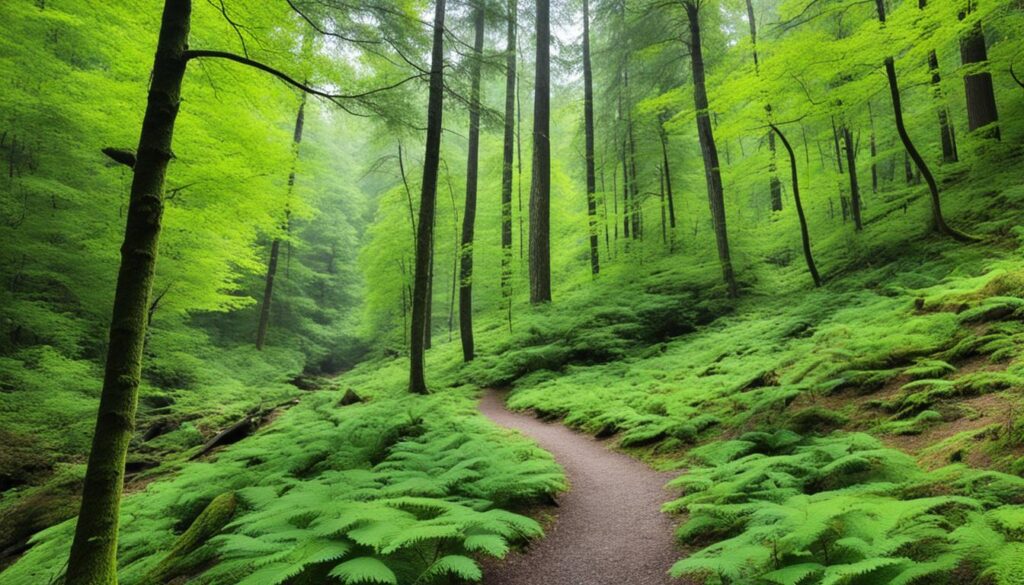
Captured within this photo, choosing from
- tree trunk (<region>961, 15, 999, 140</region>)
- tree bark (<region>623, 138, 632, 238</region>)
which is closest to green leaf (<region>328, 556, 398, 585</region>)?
tree trunk (<region>961, 15, 999, 140</region>)

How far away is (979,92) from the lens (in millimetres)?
10250

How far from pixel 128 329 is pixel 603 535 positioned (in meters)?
3.93

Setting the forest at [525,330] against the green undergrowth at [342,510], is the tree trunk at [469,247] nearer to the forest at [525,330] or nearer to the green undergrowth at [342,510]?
the forest at [525,330]

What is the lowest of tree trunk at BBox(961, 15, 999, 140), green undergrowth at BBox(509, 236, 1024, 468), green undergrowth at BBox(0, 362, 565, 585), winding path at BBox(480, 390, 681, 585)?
winding path at BBox(480, 390, 681, 585)

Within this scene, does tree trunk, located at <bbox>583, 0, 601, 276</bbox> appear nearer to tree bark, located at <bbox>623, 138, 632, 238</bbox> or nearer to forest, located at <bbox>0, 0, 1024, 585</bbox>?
forest, located at <bbox>0, 0, 1024, 585</bbox>

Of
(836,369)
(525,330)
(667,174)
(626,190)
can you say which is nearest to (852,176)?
(667,174)

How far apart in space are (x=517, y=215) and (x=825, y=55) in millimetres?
13090

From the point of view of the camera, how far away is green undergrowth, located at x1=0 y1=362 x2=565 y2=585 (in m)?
2.62

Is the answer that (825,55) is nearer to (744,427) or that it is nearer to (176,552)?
(744,427)

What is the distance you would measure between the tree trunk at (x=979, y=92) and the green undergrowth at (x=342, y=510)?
1281cm

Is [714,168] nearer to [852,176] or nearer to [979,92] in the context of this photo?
[852,176]

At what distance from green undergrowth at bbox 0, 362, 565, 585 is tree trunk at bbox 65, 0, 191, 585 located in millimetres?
571

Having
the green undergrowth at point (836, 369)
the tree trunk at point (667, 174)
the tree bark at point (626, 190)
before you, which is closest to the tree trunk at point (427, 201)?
the green undergrowth at point (836, 369)

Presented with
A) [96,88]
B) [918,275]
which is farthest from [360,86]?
[918,275]
